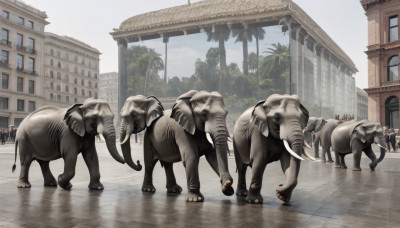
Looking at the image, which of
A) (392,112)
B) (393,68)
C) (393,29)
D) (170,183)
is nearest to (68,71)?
(393,29)

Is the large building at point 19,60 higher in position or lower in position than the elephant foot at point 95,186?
higher

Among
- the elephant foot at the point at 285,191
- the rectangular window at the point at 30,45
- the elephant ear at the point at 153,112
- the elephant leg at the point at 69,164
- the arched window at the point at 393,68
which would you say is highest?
the rectangular window at the point at 30,45

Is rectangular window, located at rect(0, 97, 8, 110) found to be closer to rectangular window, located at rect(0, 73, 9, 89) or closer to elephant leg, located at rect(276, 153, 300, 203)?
rectangular window, located at rect(0, 73, 9, 89)

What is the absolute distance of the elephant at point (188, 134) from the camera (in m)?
6.36

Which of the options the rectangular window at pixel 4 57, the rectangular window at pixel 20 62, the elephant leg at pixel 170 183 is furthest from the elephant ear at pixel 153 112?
the rectangular window at pixel 20 62

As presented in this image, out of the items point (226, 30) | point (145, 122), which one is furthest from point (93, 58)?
point (145, 122)

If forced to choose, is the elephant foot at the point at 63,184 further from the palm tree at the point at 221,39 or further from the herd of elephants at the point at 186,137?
the palm tree at the point at 221,39

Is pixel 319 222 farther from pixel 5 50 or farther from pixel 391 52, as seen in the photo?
pixel 5 50

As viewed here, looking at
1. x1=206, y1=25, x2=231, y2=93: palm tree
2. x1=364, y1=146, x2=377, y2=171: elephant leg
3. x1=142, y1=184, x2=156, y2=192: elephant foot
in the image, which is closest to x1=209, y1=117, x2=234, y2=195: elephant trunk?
x1=142, y1=184, x2=156, y2=192: elephant foot

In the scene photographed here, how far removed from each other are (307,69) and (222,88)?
12331mm

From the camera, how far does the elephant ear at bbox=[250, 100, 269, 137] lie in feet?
20.4

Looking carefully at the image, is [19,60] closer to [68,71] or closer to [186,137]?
[68,71]

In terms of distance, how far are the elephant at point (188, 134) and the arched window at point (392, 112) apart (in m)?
35.5

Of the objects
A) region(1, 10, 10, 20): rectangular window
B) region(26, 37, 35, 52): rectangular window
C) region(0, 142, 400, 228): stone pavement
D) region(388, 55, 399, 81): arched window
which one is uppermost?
region(1, 10, 10, 20): rectangular window
